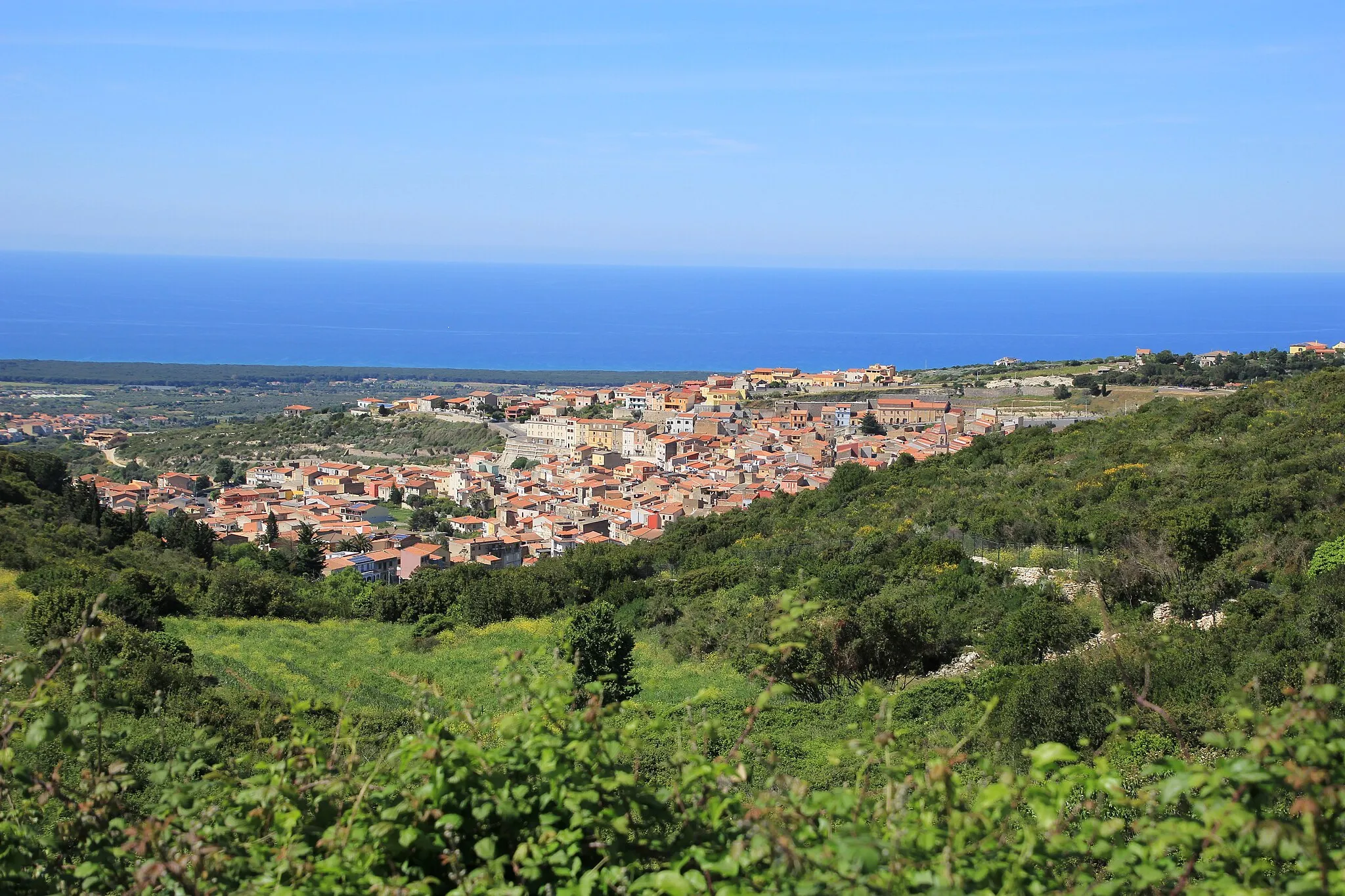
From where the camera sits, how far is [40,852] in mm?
2133

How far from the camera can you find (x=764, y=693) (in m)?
2.18

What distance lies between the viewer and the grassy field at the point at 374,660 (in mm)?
9625

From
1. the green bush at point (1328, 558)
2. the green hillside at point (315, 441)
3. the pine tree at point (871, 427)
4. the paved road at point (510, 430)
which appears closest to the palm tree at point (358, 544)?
the green hillside at point (315, 441)

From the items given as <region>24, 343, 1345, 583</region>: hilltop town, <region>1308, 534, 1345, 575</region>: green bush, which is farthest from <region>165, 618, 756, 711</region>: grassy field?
<region>24, 343, 1345, 583</region>: hilltop town

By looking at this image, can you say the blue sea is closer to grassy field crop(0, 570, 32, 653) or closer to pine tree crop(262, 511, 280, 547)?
pine tree crop(262, 511, 280, 547)

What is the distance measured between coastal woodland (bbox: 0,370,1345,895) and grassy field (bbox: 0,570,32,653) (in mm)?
62

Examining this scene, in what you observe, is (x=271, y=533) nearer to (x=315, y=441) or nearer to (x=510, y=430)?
(x=510, y=430)

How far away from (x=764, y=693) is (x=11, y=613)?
1119 cm

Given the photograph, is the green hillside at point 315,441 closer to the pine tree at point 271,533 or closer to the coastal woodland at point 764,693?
the pine tree at point 271,533

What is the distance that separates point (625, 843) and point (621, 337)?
154 metres

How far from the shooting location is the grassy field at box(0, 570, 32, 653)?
9297mm

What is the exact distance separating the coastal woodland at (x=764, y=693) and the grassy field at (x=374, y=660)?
85 millimetres

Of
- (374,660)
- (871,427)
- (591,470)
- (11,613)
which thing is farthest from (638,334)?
(11,613)

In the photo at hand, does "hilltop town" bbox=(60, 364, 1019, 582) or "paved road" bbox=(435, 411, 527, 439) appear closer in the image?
"hilltop town" bbox=(60, 364, 1019, 582)
